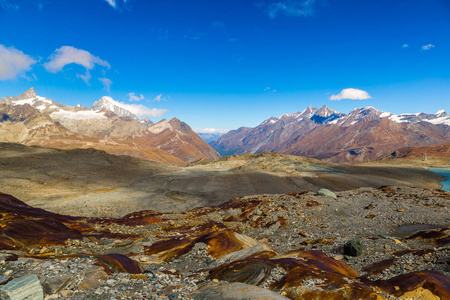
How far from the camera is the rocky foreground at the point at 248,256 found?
702 centimetres

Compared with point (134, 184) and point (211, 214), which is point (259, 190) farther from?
point (134, 184)

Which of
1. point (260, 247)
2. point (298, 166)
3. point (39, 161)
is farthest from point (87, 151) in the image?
point (260, 247)

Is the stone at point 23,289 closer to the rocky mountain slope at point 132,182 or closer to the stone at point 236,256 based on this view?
the stone at point 236,256

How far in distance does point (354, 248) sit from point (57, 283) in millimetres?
14674

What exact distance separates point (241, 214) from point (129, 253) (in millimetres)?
15487

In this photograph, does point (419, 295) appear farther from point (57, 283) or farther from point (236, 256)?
point (57, 283)

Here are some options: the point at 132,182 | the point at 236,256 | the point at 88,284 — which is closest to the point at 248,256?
the point at 236,256

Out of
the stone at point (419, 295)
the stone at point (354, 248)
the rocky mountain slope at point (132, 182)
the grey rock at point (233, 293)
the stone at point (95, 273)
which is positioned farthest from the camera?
the rocky mountain slope at point (132, 182)

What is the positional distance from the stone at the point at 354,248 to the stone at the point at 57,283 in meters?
14.2

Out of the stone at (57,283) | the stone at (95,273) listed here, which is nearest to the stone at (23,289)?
the stone at (57,283)

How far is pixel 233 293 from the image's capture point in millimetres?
6590

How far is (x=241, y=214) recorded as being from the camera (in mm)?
27484

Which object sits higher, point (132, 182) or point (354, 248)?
point (354, 248)

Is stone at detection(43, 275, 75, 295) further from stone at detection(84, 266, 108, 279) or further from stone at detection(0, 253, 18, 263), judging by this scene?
stone at detection(0, 253, 18, 263)
